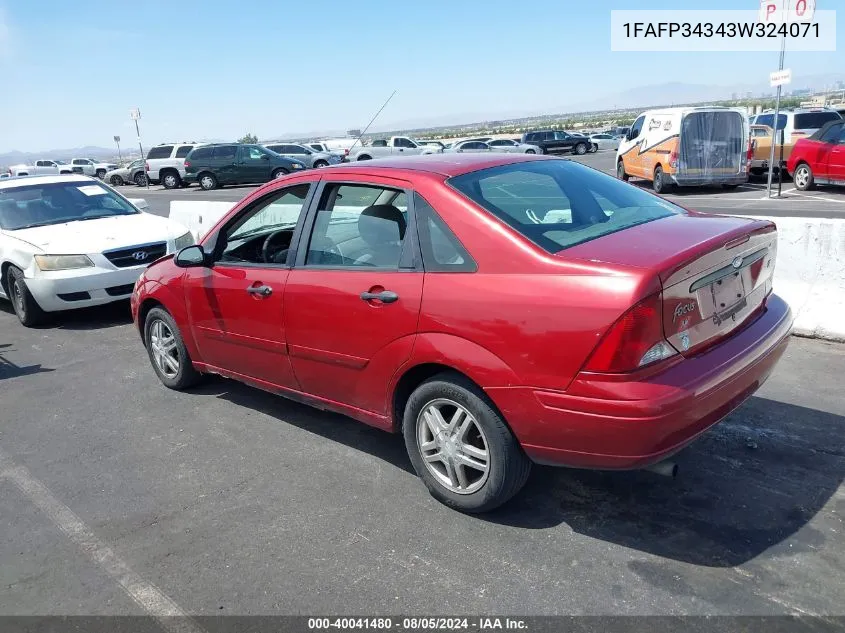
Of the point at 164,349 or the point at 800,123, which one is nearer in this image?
the point at 164,349

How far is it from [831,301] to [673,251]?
11.3 feet

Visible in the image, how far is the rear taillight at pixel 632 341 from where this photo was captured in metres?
2.76

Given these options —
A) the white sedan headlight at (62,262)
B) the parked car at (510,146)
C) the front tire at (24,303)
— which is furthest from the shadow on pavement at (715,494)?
the parked car at (510,146)

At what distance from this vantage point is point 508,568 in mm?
3029

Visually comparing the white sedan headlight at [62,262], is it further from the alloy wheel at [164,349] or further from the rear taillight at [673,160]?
the rear taillight at [673,160]

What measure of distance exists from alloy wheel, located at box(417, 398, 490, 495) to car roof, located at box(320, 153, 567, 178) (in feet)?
3.86

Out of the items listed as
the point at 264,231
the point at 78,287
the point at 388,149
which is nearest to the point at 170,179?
the point at 388,149

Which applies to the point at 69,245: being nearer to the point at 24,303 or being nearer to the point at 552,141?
the point at 24,303

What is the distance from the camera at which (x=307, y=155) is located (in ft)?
118

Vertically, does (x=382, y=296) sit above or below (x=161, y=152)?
below

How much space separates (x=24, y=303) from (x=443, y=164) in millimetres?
6061

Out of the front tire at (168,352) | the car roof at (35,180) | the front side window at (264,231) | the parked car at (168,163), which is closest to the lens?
the front side window at (264,231)

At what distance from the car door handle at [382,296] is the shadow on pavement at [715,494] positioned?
108cm

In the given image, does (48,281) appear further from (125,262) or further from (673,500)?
(673,500)
